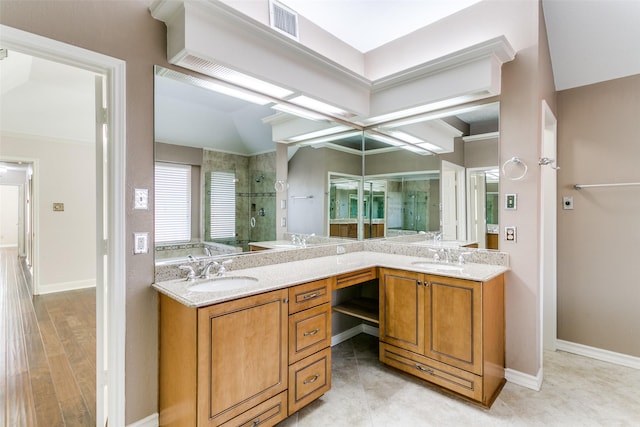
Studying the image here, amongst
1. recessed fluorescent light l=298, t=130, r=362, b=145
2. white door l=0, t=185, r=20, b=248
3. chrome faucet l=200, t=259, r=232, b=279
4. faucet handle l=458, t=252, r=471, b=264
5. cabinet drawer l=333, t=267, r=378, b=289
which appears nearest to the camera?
chrome faucet l=200, t=259, r=232, b=279

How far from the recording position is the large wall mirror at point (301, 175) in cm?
198

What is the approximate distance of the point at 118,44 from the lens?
163 centimetres

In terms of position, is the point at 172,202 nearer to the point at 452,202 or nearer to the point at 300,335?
the point at 300,335

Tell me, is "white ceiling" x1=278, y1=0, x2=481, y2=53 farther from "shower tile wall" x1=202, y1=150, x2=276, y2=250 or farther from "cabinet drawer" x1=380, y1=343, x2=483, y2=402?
"cabinet drawer" x1=380, y1=343, x2=483, y2=402

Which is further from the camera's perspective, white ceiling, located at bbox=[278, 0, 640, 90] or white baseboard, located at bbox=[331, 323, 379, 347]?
white baseboard, located at bbox=[331, 323, 379, 347]

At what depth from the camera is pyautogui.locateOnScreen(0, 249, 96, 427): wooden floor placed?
1.92 meters

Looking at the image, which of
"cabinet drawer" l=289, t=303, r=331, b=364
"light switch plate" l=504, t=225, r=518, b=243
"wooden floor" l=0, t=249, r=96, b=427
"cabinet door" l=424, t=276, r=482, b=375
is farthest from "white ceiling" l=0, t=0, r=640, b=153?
"wooden floor" l=0, t=249, r=96, b=427

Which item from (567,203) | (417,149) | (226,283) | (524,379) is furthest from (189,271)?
(567,203)

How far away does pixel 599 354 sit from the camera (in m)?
2.66

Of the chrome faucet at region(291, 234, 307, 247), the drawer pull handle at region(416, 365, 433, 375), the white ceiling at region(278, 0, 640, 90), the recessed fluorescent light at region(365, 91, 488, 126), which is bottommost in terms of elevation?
the drawer pull handle at region(416, 365, 433, 375)

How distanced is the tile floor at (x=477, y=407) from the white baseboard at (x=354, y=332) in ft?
1.50

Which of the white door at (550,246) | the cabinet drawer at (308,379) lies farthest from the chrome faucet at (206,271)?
the white door at (550,246)

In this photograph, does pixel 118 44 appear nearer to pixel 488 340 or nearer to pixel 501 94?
pixel 501 94

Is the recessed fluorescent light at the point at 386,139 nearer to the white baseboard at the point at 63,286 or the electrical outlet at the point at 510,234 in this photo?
the electrical outlet at the point at 510,234
